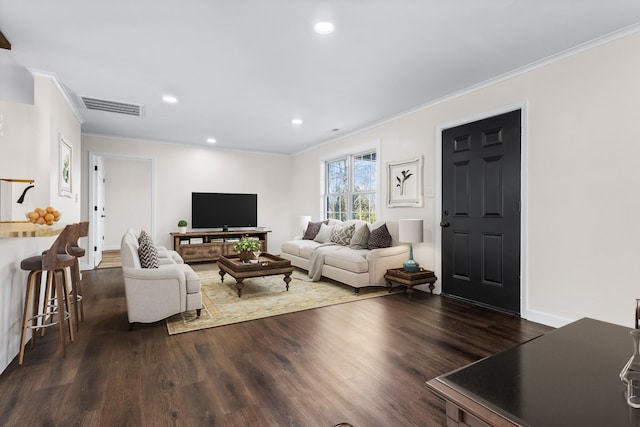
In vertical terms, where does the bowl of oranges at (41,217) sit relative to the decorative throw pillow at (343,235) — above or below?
above

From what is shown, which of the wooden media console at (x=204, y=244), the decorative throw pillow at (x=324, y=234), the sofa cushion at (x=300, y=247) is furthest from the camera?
the wooden media console at (x=204, y=244)

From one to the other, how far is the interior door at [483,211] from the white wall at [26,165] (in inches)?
167

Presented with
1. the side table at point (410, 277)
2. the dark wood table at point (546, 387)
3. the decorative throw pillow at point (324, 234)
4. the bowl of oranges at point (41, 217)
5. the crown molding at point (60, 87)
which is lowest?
the side table at point (410, 277)

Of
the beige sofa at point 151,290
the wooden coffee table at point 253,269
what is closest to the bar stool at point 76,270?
the beige sofa at point 151,290

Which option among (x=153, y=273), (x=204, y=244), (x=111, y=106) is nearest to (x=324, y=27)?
(x=153, y=273)

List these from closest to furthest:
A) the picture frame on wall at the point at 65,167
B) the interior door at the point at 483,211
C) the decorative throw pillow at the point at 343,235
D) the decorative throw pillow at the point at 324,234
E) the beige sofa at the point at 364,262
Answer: the interior door at the point at 483,211, the picture frame on wall at the point at 65,167, the beige sofa at the point at 364,262, the decorative throw pillow at the point at 343,235, the decorative throw pillow at the point at 324,234

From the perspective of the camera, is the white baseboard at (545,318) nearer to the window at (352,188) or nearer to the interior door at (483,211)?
the interior door at (483,211)

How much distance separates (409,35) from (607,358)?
8.42 feet

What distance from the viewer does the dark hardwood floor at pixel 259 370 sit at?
1.76m

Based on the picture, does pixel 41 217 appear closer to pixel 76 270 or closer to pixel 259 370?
pixel 76 270

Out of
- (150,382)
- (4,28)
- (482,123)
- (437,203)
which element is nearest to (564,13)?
(482,123)

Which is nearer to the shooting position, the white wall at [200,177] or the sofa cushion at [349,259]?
the sofa cushion at [349,259]

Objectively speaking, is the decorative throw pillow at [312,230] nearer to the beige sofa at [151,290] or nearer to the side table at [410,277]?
the side table at [410,277]

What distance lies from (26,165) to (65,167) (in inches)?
45.8
